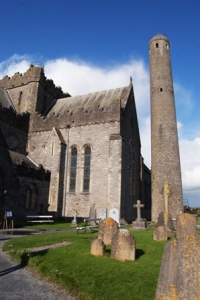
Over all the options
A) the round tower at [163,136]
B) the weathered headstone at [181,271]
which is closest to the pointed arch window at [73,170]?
the round tower at [163,136]

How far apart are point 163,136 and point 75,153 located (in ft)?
29.6

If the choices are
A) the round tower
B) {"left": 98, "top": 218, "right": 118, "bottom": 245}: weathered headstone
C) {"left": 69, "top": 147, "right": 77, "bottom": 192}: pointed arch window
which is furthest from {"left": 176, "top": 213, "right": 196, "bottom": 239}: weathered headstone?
{"left": 69, "top": 147, "right": 77, "bottom": 192}: pointed arch window

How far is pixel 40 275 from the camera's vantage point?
19.6 feet

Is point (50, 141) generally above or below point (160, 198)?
above

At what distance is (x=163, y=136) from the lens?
25.3 m

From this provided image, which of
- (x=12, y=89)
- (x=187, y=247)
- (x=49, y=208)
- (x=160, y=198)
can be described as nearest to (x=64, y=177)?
(x=49, y=208)

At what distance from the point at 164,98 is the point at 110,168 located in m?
9.92

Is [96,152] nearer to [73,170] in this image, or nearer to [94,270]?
[73,170]

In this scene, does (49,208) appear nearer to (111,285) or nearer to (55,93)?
(55,93)

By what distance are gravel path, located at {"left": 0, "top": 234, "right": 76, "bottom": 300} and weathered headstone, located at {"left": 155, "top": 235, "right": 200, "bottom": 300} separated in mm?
2278

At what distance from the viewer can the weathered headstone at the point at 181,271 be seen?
2968 mm

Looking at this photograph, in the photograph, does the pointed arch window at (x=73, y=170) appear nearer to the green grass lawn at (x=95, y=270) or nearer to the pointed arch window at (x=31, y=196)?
the pointed arch window at (x=31, y=196)

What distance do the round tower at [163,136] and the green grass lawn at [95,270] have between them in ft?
49.3

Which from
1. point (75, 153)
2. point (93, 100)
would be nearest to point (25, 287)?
point (75, 153)
